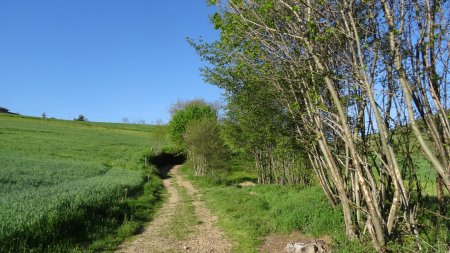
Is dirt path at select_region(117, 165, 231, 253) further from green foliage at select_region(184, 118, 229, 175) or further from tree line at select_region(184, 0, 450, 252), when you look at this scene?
green foliage at select_region(184, 118, 229, 175)

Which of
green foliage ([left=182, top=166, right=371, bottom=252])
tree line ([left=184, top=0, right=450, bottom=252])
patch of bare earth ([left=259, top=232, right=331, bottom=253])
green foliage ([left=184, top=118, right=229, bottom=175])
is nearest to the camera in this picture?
tree line ([left=184, top=0, right=450, bottom=252])

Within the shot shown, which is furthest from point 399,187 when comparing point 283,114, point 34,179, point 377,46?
point 34,179

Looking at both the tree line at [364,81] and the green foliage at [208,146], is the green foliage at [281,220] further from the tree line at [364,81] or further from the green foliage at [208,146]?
the green foliage at [208,146]

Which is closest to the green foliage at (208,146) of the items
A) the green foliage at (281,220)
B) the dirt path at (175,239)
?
the green foliage at (281,220)

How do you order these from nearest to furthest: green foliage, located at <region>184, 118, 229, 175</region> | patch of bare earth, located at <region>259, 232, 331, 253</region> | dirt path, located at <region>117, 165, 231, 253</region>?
patch of bare earth, located at <region>259, 232, 331, 253</region>
dirt path, located at <region>117, 165, 231, 253</region>
green foliage, located at <region>184, 118, 229, 175</region>

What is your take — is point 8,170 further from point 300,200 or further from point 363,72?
point 363,72

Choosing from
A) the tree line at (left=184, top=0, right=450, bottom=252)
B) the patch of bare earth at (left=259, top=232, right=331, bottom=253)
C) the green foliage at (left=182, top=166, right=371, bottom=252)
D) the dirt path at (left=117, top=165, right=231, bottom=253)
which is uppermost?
the tree line at (left=184, top=0, right=450, bottom=252)

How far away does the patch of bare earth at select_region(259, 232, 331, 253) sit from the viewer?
984 centimetres

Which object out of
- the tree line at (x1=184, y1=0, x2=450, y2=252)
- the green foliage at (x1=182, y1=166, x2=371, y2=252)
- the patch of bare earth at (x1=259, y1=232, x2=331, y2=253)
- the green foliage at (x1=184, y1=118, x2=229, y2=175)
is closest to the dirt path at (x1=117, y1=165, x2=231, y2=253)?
the green foliage at (x1=182, y1=166, x2=371, y2=252)

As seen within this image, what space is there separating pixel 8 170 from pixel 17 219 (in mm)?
15596

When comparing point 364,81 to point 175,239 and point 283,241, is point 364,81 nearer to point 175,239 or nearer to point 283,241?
point 283,241

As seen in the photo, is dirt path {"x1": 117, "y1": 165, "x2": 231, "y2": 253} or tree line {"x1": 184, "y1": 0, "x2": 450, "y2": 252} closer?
tree line {"x1": 184, "y1": 0, "x2": 450, "y2": 252}

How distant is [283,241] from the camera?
1055 centimetres

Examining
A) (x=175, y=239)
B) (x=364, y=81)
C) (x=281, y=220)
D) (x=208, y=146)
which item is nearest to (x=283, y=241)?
(x=281, y=220)
